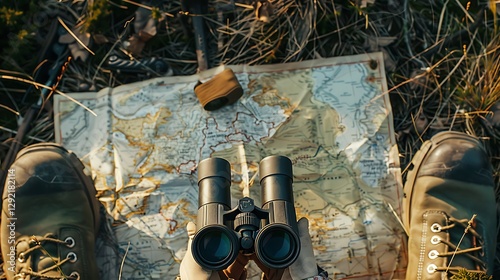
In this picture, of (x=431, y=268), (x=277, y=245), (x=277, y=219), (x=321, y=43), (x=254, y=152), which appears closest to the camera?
(x=277, y=245)

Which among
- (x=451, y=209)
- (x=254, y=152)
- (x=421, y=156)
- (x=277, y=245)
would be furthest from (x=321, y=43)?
(x=277, y=245)

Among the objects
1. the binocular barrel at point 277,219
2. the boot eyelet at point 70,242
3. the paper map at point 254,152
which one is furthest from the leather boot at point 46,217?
the binocular barrel at point 277,219

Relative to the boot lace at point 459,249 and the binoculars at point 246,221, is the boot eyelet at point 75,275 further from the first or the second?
the boot lace at point 459,249

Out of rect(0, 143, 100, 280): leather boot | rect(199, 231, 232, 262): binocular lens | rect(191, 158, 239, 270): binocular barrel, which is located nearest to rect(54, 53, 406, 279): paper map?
rect(0, 143, 100, 280): leather boot

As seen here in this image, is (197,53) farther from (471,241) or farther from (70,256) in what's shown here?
(471,241)

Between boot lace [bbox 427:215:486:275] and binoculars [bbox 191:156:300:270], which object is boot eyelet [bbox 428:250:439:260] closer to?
boot lace [bbox 427:215:486:275]

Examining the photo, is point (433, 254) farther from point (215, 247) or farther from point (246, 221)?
point (215, 247)
